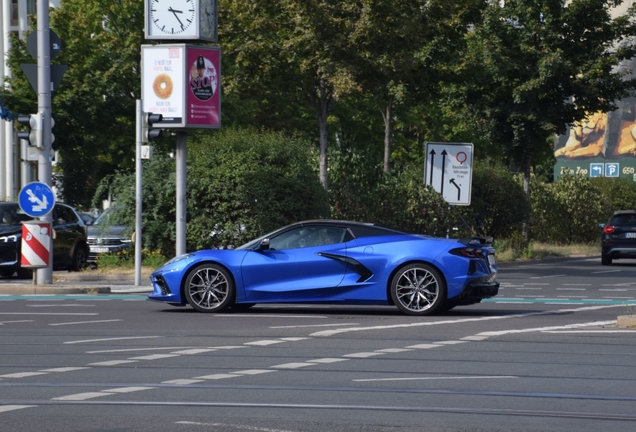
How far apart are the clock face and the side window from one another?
1025 centimetres

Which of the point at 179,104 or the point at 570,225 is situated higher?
the point at 179,104

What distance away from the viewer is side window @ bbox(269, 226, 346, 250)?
15.8 meters

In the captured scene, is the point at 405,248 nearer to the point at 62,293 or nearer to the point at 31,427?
the point at 62,293

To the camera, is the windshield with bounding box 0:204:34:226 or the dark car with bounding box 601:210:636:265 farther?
the dark car with bounding box 601:210:636:265

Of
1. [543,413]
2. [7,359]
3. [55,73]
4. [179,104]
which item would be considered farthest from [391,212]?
[543,413]

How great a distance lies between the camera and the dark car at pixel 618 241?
3409cm

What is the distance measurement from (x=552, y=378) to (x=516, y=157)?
29719mm

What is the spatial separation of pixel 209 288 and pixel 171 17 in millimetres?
10719

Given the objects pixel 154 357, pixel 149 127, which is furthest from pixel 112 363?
pixel 149 127

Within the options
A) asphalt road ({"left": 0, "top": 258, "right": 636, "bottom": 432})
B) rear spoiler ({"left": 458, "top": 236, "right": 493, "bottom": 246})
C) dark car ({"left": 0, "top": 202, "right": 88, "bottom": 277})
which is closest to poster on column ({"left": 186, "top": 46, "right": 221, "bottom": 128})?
dark car ({"left": 0, "top": 202, "right": 88, "bottom": 277})

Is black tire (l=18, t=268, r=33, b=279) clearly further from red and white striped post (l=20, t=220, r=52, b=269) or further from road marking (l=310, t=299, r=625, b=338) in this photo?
road marking (l=310, t=299, r=625, b=338)

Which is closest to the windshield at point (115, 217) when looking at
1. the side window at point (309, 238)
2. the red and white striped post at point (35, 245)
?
the red and white striped post at point (35, 245)

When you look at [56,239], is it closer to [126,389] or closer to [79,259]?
[79,259]

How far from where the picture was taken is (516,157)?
38.8 metres
